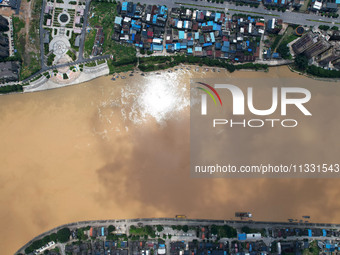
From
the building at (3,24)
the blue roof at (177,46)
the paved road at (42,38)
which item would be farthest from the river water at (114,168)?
the building at (3,24)

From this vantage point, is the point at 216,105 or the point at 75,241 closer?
the point at 75,241

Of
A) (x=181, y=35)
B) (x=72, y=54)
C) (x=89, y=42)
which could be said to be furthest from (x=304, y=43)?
(x=72, y=54)

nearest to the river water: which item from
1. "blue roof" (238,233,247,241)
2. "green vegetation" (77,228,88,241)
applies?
"green vegetation" (77,228,88,241)

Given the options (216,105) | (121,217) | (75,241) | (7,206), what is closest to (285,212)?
(216,105)

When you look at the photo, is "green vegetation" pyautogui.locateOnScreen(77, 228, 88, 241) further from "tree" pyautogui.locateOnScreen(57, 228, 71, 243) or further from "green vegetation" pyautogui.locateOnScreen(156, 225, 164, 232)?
"green vegetation" pyautogui.locateOnScreen(156, 225, 164, 232)

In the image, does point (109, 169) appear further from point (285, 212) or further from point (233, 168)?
point (285, 212)

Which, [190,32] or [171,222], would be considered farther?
[190,32]

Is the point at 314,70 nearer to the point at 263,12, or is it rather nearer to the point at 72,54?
the point at 263,12

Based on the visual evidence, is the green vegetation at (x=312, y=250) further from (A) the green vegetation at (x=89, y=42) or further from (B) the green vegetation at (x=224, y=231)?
(A) the green vegetation at (x=89, y=42)
